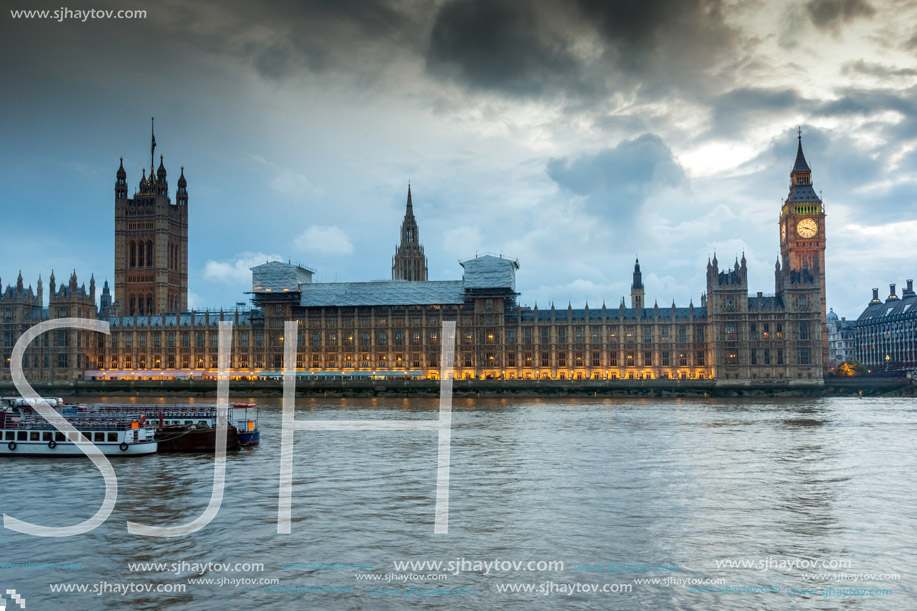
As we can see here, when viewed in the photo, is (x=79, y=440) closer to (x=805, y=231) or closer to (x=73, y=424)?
(x=73, y=424)

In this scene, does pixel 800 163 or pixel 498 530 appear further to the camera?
pixel 800 163

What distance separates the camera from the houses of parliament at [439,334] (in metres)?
130

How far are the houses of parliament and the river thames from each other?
8082 centimetres

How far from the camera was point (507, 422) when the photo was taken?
2788 inches

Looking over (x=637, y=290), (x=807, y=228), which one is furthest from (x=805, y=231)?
(x=637, y=290)

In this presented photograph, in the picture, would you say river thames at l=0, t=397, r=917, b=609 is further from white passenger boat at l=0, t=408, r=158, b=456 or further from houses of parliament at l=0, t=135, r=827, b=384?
houses of parliament at l=0, t=135, r=827, b=384

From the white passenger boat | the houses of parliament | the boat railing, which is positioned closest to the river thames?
the white passenger boat

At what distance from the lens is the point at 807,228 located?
180250 mm

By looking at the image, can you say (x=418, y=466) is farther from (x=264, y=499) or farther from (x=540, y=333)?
(x=540, y=333)

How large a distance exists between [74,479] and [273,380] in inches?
3783

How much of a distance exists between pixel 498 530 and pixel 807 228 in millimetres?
170633

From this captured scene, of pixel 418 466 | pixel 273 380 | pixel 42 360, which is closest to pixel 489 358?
pixel 273 380

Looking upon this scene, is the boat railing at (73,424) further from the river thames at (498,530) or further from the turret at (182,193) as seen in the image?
the turret at (182,193)

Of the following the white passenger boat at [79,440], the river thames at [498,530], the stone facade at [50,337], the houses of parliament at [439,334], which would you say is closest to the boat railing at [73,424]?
the white passenger boat at [79,440]
